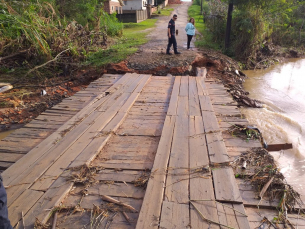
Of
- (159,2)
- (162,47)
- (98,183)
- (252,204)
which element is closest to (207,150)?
(252,204)

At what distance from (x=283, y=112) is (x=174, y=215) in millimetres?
6641

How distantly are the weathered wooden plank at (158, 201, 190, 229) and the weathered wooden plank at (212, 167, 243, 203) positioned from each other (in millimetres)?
335

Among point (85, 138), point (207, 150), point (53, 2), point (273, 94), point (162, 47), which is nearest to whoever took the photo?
point (207, 150)

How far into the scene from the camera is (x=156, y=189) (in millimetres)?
2154

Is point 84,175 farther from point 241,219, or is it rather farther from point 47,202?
point 241,219

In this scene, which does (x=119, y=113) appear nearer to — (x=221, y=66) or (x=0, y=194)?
(x=0, y=194)

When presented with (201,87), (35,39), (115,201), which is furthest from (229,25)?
(115,201)

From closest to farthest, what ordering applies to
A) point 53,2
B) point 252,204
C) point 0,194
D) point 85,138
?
point 0,194, point 252,204, point 85,138, point 53,2

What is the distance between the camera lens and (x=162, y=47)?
1080cm

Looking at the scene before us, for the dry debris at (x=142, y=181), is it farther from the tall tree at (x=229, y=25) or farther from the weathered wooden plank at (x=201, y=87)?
the tall tree at (x=229, y=25)

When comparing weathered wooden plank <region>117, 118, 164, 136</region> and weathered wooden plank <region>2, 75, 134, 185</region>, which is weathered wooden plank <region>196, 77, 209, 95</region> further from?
weathered wooden plank <region>2, 75, 134, 185</region>

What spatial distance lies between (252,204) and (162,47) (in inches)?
374

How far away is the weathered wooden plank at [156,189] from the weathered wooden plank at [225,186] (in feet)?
1.62

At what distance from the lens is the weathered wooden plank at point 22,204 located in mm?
1910
